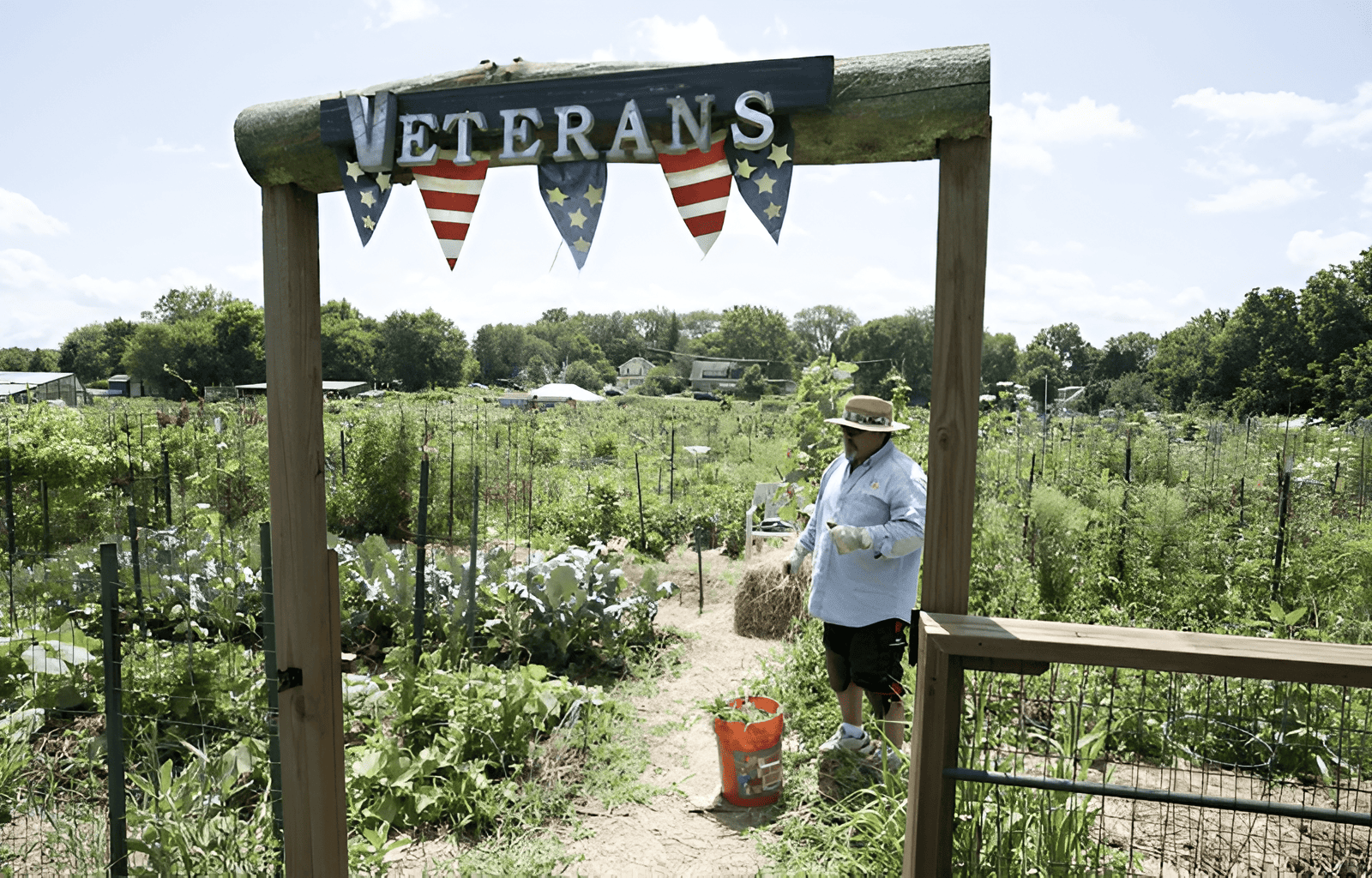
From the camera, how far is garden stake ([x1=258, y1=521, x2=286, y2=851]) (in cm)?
229

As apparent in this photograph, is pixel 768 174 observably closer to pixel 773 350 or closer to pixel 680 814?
pixel 680 814

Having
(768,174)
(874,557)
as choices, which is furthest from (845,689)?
(768,174)

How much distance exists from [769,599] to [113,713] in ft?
13.3

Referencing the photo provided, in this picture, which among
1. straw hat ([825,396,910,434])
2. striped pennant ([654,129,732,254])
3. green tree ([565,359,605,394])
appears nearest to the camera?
striped pennant ([654,129,732,254])

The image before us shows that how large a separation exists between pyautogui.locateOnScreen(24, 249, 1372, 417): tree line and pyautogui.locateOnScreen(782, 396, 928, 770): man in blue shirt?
9.76 ft

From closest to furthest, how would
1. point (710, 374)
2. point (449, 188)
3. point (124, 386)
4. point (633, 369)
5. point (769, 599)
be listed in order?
point (449, 188) < point (769, 599) < point (124, 386) < point (710, 374) < point (633, 369)

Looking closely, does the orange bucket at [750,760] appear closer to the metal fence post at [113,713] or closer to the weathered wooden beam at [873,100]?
the metal fence post at [113,713]

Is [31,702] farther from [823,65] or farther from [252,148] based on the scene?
[823,65]

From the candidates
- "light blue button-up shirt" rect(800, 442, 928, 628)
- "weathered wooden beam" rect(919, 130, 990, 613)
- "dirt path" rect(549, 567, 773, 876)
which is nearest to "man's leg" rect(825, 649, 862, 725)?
"light blue button-up shirt" rect(800, 442, 928, 628)

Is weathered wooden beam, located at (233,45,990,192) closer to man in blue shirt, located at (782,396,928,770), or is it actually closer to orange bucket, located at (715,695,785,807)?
man in blue shirt, located at (782,396,928,770)

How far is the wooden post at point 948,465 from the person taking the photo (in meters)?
1.84

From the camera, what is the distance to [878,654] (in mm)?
3229

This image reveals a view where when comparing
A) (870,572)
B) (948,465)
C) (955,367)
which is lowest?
(870,572)

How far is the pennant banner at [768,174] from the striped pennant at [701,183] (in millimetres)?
31
